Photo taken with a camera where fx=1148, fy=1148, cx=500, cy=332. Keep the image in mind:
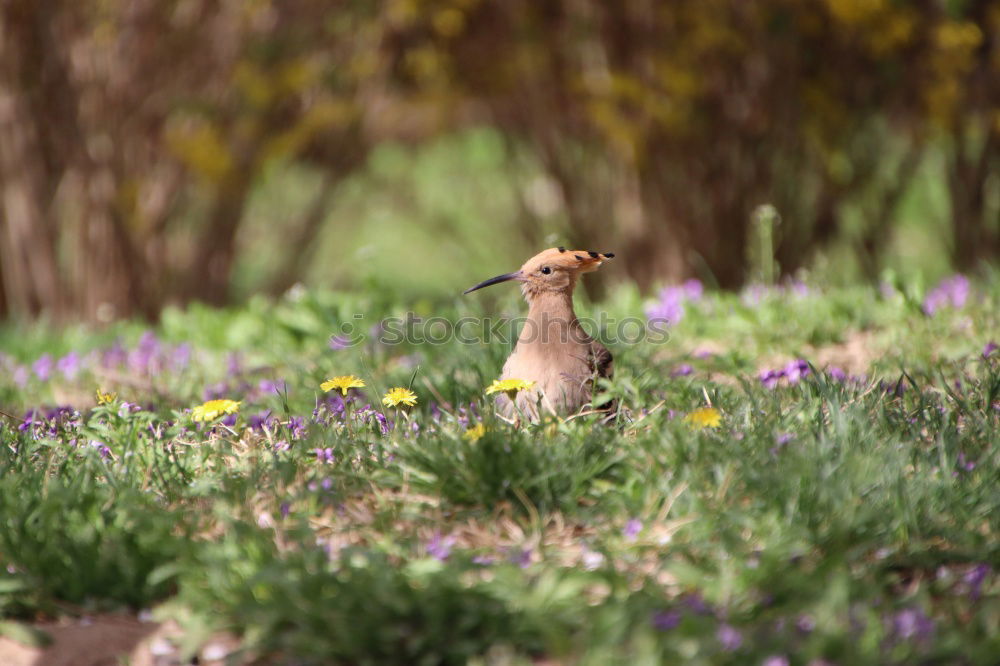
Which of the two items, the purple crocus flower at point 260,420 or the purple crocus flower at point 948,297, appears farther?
the purple crocus flower at point 948,297

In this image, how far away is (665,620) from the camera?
7.33 ft

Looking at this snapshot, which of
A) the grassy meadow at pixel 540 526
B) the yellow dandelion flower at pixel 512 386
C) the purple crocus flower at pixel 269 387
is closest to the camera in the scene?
the grassy meadow at pixel 540 526

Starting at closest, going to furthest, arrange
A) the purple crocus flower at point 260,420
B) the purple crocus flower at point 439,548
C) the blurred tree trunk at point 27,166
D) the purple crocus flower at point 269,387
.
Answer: the purple crocus flower at point 439,548
the purple crocus flower at point 260,420
the purple crocus flower at point 269,387
the blurred tree trunk at point 27,166

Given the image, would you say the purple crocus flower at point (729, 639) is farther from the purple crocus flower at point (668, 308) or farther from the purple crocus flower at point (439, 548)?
the purple crocus flower at point (668, 308)

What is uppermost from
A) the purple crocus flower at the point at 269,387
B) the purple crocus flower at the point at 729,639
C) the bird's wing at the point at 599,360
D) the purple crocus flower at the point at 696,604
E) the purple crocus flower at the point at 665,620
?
the purple crocus flower at the point at 269,387

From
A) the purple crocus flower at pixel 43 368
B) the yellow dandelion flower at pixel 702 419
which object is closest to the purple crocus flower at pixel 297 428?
the yellow dandelion flower at pixel 702 419

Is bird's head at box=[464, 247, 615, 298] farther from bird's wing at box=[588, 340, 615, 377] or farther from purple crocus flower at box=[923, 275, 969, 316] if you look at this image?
purple crocus flower at box=[923, 275, 969, 316]

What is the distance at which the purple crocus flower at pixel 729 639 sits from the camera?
213 centimetres

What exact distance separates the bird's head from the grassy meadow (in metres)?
0.32

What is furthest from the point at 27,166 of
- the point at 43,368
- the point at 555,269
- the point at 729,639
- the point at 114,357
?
the point at 729,639

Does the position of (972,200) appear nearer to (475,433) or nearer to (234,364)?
(234,364)

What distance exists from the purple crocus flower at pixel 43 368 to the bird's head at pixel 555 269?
2.82m

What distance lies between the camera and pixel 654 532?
8.55 ft

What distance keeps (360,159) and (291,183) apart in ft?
6.95
